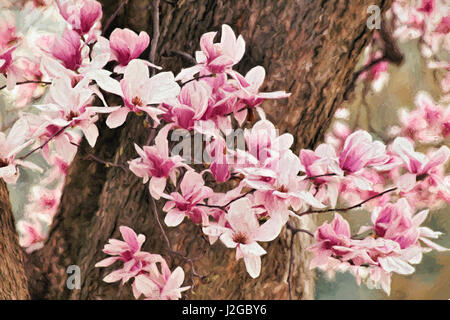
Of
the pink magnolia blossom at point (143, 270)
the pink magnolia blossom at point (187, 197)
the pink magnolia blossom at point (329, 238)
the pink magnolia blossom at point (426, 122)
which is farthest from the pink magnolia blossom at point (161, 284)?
the pink magnolia blossom at point (426, 122)

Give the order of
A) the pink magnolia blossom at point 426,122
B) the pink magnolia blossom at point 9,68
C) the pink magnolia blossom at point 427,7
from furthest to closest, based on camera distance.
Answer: the pink magnolia blossom at point 427,7 → the pink magnolia blossom at point 426,122 → the pink magnolia blossom at point 9,68

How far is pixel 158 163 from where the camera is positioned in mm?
667

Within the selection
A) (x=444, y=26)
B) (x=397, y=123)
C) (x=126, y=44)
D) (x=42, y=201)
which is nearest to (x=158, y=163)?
(x=126, y=44)

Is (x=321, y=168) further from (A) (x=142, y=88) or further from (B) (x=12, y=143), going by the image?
(B) (x=12, y=143)

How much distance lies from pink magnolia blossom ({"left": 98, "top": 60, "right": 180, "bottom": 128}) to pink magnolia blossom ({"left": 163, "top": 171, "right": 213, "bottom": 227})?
101 millimetres

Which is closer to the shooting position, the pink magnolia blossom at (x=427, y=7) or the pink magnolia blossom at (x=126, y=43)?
the pink magnolia blossom at (x=126, y=43)

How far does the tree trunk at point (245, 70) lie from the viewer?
84 cm

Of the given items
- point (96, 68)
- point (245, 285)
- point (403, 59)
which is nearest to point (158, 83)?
point (96, 68)

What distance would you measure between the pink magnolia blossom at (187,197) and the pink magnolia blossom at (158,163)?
22 mm

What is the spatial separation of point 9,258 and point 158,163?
0.45 metres

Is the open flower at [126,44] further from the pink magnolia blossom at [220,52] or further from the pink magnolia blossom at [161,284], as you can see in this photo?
the pink magnolia blossom at [161,284]

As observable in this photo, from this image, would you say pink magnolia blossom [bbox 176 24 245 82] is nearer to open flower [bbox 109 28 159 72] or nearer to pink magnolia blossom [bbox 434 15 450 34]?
open flower [bbox 109 28 159 72]
